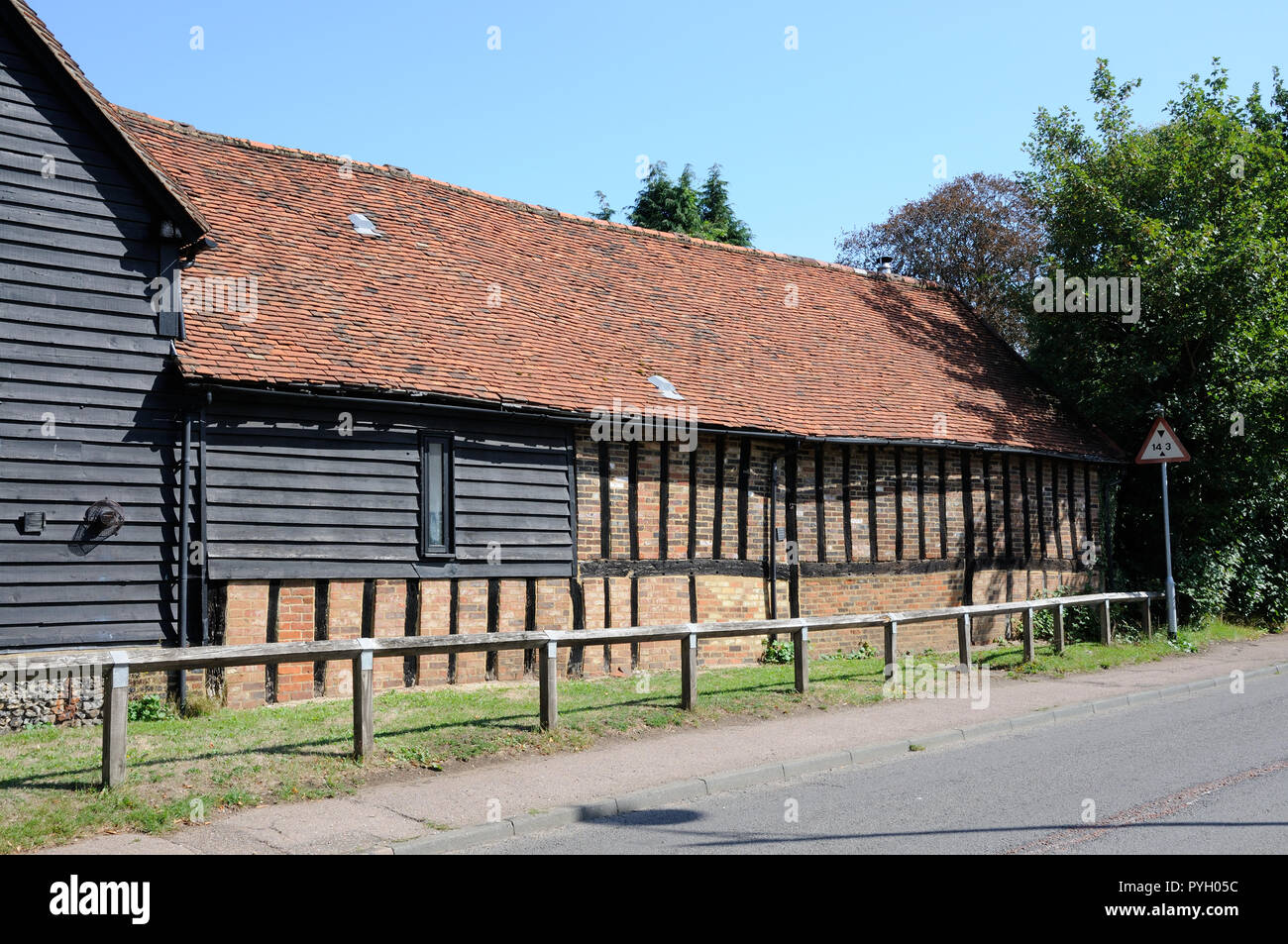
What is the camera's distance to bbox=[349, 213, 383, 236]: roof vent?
14.9 metres

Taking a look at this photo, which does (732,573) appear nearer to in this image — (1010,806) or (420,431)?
(420,431)

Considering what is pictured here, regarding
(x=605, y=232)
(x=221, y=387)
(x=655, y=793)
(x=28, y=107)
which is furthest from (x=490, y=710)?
(x=605, y=232)

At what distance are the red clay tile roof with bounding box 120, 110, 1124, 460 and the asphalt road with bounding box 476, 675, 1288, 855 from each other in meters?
6.26

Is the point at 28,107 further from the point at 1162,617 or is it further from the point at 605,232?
the point at 1162,617

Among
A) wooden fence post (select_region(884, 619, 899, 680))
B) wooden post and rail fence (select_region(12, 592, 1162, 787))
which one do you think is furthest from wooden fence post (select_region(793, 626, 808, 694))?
wooden fence post (select_region(884, 619, 899, 680))

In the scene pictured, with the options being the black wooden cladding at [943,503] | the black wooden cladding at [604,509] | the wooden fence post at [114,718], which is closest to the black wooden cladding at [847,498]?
the black wooden cladding at [943,503]

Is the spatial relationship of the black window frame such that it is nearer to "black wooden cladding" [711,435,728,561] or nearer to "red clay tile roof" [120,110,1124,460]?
"red clay tile roof" [120,110,1124,460]

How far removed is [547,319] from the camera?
15344 mm

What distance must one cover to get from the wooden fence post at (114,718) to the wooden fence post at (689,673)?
4975 mm

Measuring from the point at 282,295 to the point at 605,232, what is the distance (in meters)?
7.86

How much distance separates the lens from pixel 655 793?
7.49 m

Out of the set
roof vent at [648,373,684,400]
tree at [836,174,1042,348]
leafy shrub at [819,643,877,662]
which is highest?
tree at [836,174,1042,348]

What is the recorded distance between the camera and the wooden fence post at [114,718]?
694 cm

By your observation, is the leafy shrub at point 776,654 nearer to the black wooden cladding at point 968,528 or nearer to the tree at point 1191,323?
the black wooden cladding at point 968,528
